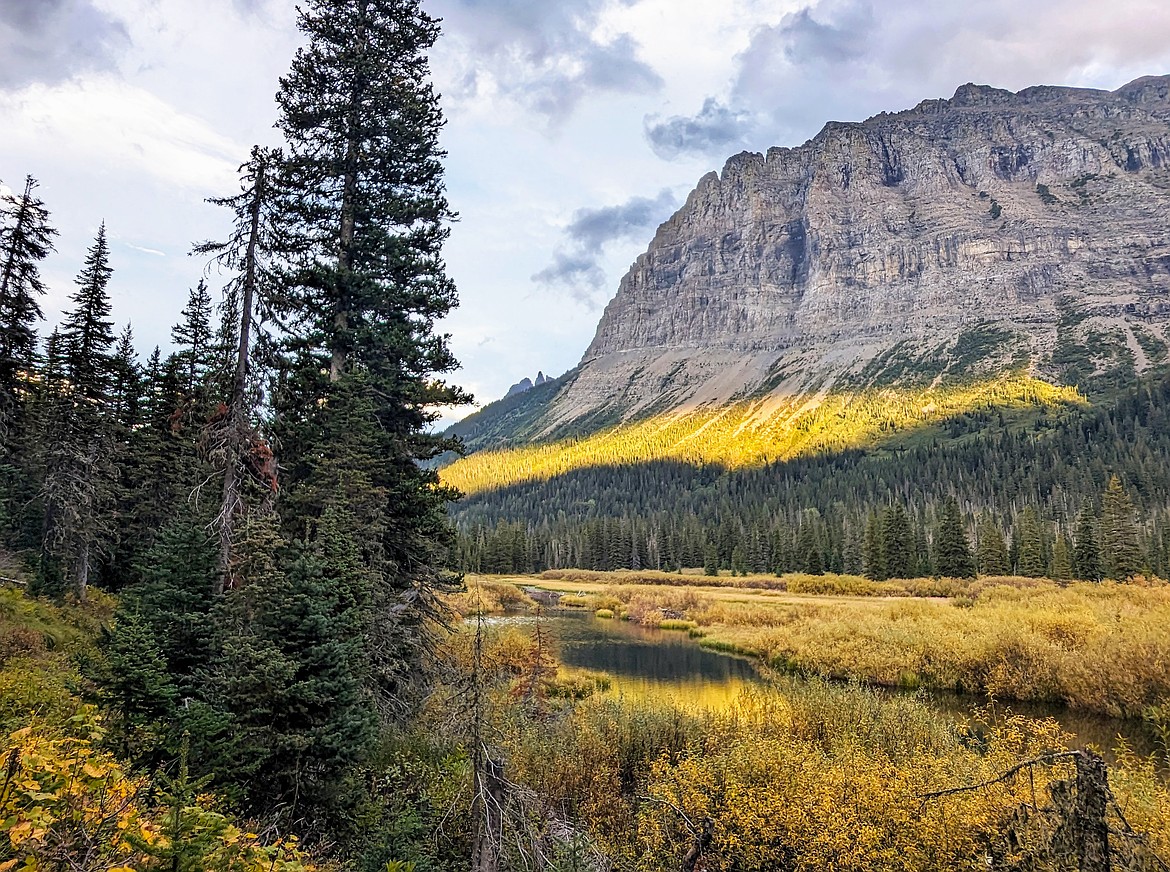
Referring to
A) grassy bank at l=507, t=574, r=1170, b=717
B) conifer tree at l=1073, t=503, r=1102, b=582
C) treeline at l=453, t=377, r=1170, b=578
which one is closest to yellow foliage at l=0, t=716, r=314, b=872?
grassy bank at l=507, t=574, r=1170, b=717

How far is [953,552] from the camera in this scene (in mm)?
A: 67000

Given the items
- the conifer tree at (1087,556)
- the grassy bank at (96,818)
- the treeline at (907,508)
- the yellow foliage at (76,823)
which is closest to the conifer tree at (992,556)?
the treeline at (907,508)

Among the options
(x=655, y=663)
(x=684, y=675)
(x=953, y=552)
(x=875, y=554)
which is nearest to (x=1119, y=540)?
(x=953, y=552)

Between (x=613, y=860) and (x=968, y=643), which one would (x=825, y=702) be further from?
(x=968, y=643)

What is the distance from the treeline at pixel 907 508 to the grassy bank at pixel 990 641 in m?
25.2

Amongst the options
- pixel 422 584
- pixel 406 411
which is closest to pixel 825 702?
pixel 422 584

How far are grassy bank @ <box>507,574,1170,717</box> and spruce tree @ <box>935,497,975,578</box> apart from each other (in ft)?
61.4

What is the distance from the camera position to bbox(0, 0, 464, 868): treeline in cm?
834

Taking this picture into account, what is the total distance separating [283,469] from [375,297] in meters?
5.14

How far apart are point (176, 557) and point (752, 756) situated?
10.6 meters

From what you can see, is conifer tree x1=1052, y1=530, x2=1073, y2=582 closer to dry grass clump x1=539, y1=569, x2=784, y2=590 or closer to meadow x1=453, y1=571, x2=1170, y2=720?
meadow x1=453, y1=571, x2=1170, y2=720

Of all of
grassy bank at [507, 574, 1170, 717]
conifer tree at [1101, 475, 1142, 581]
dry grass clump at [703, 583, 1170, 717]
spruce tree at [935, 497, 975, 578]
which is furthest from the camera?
spruce tree at [935, 497, 975, 578]

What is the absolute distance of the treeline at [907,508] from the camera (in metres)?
67.9

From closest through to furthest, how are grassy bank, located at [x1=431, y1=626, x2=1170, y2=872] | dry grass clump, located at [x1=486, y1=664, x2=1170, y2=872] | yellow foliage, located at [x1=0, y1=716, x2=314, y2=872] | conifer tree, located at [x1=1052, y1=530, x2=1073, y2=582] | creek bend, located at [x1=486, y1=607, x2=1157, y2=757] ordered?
yellow foliage, located at [x1=0, y1=716, x2=314, y2=872] → grassy bank, located at [x1=431, y1=626, x2=1170, y2=872] → dry grass clump, located at [x1=486, y1=664, x2=1170, y2=872] → creek bend, located at [x1=486, y1=607, x2=1157, y2=757] → conifer tree, located at [x1=1052, y1=530, x2=1073, y2=582]
